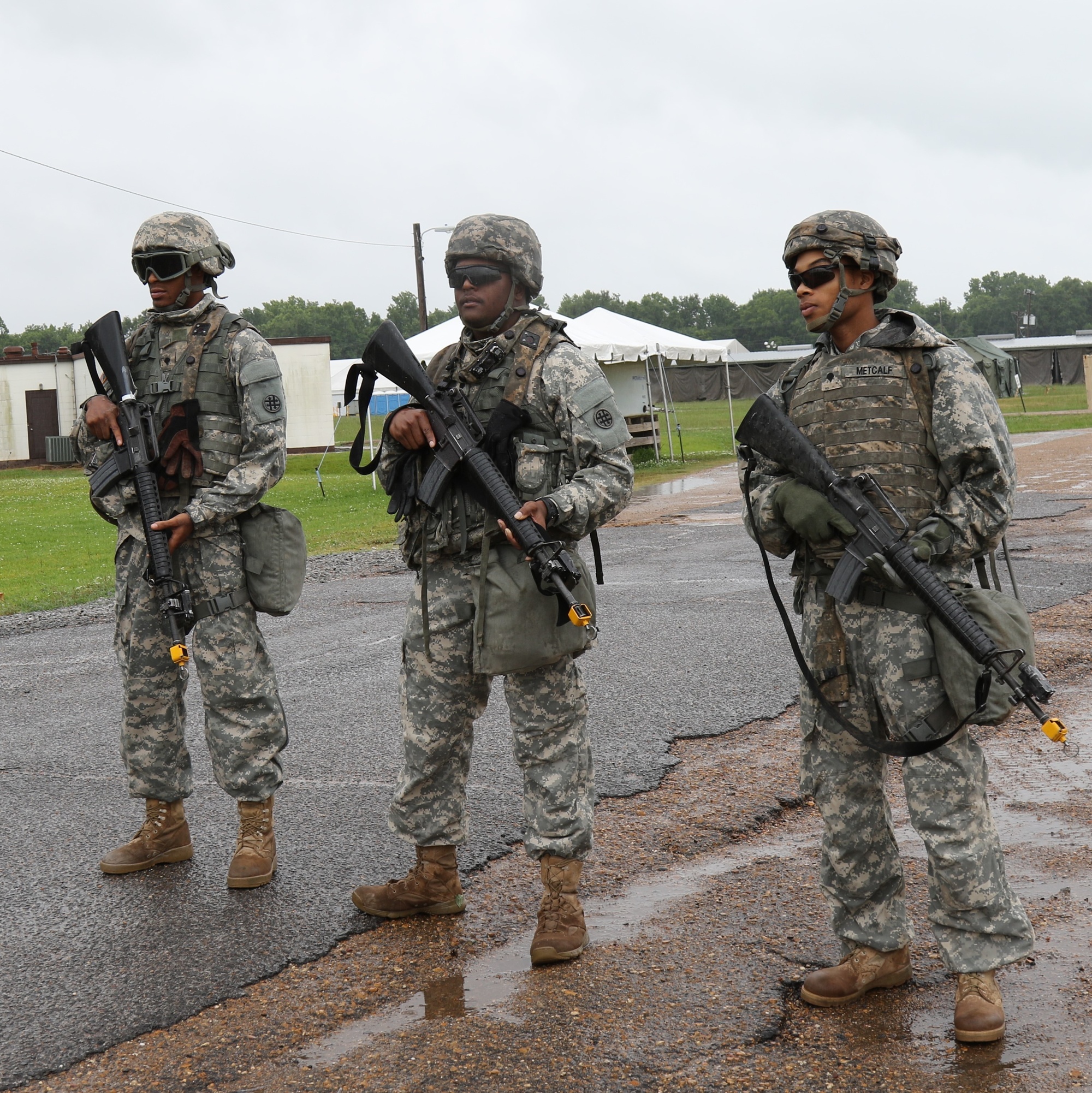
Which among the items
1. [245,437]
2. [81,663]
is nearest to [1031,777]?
[245,437]

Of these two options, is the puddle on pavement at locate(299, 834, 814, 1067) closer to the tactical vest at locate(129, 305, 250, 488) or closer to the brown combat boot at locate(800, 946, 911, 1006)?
the brown combat boot at locate(800, 946, 911, 1006)

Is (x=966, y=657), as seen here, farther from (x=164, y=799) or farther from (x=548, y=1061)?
(x=164, y=799)

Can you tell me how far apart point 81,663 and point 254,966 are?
4.94 metres

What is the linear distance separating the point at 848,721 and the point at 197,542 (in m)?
2.33

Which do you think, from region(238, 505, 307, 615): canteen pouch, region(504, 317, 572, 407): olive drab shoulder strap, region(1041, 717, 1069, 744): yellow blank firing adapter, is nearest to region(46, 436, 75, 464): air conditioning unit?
region(238, 505, 307, 615): canteen pouch

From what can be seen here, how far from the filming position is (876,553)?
3.12 metres

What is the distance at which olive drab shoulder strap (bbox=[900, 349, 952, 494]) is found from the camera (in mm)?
3201

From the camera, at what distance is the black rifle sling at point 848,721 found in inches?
Answer: 120

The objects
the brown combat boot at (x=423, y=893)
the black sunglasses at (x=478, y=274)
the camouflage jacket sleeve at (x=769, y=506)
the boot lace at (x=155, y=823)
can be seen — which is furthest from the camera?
the boot lace at (x=155, y=823)

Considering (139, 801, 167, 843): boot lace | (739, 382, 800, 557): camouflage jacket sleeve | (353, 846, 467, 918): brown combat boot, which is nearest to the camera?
(739, 382, 800, 557): camouflage jacket sleeve

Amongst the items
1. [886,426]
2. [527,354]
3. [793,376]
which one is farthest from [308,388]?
[886,426]

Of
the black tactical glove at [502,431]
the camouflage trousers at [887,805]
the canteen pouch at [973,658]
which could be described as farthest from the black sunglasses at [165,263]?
the canteen pouch at [973,658]

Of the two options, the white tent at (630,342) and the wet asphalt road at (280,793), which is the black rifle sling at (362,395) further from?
the white tent at (630,342)

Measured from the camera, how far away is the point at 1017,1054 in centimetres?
291
